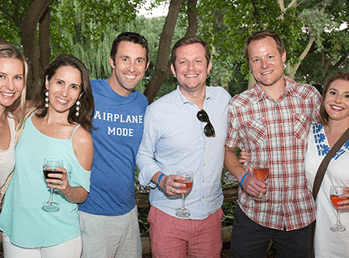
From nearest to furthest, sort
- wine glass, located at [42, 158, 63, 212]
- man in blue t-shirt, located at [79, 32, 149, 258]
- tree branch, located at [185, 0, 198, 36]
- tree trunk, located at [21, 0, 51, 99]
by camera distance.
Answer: wine glass, located at [42, 158, 63, 212] < man in blue t-shirt, located at [79, 32, 149, 258] < tree trunk, located at [21, 0, 51, 99] < tree branch, located at [185, 0, 198, 36]

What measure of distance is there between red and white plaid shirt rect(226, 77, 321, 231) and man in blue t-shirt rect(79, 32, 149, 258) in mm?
934

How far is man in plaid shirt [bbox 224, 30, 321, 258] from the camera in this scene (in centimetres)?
263

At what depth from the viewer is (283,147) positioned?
262 centimetres

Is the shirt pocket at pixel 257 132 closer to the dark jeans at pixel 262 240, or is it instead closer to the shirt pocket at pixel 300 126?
the shirt pocket at pixel 300 126

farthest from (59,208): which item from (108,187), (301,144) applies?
(301,144)

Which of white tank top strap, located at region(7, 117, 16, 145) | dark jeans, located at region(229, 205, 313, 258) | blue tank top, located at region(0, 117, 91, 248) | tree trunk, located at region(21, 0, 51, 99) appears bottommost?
dark jeans, located at region(229, 205, 313, 258)

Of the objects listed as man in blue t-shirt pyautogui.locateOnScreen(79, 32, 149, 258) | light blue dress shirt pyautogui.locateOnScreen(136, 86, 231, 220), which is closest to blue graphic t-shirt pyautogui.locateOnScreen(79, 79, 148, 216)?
man in blue t-shirt pyautogui.locateOnScreen(79, 32, 149, 258)

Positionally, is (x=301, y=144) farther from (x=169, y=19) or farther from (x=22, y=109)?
(x=169, y=19)

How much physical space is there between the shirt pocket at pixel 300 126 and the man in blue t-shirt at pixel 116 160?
1.23 meters

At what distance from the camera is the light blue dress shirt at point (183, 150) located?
2.63 metres

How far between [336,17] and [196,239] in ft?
56.6

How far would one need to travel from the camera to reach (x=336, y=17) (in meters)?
16.6

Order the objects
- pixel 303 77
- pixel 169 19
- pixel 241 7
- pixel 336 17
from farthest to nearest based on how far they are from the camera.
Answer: pixel 303 77 < pixel 336 17 < pixel 241 7 < pixel 169 19

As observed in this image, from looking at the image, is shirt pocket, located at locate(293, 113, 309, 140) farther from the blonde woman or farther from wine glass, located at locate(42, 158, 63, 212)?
the blonde woman
